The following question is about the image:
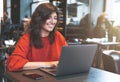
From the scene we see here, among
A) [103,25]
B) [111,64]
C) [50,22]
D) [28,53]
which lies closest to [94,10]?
[103,25]

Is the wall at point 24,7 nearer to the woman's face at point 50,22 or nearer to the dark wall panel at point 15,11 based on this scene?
the dark wall panel at point 15,11

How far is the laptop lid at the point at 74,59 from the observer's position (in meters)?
1.50

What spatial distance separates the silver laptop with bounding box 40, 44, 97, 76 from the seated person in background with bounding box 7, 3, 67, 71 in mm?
208

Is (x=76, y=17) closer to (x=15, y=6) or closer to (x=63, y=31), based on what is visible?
(x=63, y=31)

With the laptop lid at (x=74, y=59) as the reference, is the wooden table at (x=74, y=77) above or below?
below

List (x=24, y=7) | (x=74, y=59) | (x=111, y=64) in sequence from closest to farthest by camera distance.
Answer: (x=74, y=59) < (x=111, y=64) < (x=24, y=7)

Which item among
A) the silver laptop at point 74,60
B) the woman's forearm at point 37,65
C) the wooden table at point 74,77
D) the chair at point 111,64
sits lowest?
the chair at point 111,64

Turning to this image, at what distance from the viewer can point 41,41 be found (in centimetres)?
187

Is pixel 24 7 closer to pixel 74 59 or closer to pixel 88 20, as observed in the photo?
pixel 88 20

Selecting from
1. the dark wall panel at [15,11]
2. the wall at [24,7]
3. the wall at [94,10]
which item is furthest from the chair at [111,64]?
the dark wall panel at [15,11]

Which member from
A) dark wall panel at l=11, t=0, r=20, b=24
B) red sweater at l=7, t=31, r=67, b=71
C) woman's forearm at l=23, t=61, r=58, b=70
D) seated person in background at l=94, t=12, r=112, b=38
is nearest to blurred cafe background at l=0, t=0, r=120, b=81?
seated person in background at l=94, t=12, r=112, b=38

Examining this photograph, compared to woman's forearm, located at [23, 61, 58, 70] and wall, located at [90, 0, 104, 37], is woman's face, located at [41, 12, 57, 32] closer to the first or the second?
woman's forearm, located at [23, 61, 58, 70]

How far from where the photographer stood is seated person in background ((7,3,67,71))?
180cm

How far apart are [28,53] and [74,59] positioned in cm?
45
